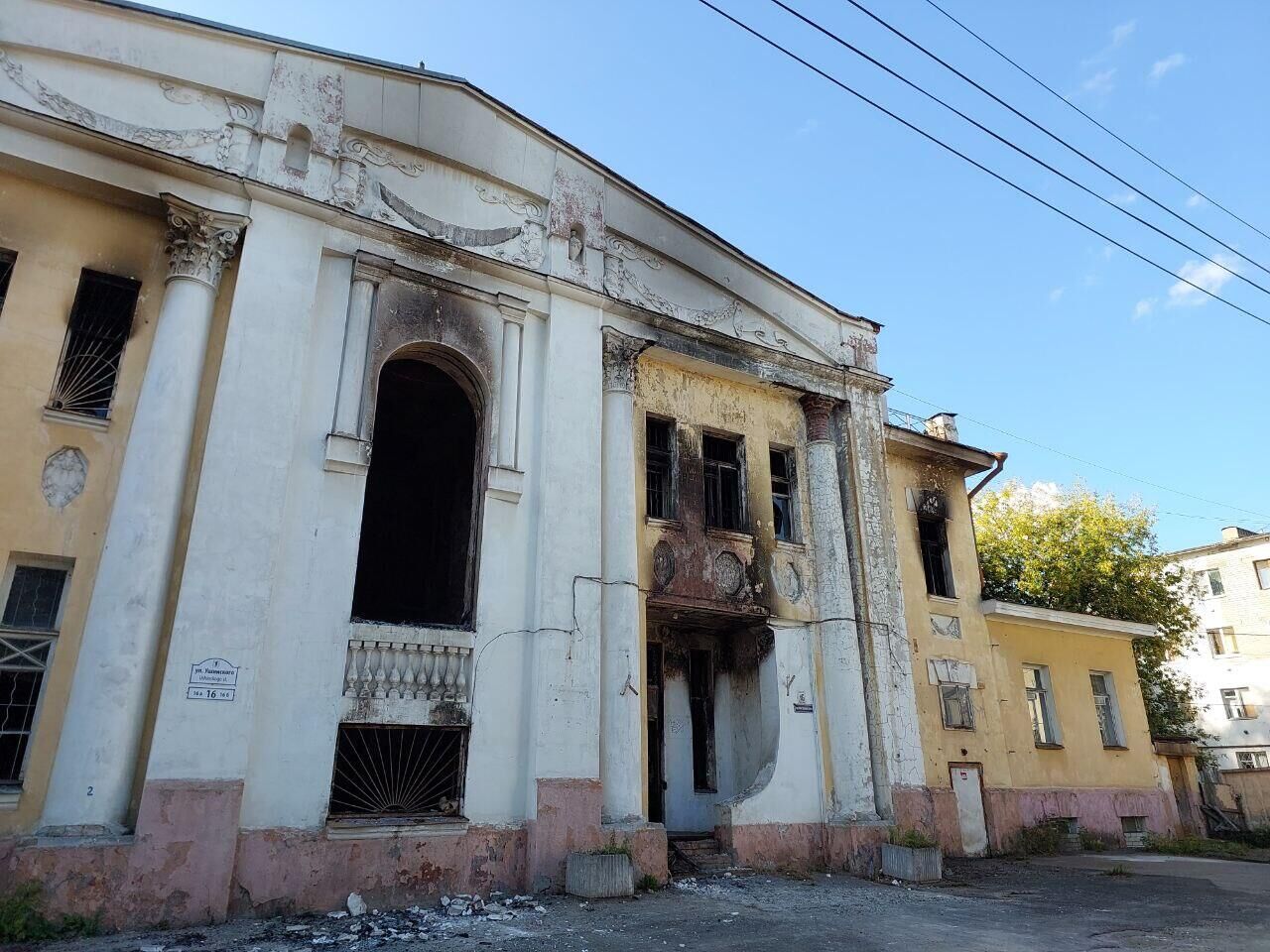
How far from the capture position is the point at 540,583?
10.0m

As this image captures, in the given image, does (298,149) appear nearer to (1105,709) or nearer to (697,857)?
(697,857)

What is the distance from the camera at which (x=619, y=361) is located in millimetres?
11883

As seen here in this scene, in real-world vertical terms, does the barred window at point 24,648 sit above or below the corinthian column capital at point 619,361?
below

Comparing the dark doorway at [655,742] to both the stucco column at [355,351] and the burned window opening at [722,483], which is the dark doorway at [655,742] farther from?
the stucco column at [355,351]

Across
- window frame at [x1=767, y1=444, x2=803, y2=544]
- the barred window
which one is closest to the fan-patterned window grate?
the barred window

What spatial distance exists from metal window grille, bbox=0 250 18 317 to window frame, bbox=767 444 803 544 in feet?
33.5

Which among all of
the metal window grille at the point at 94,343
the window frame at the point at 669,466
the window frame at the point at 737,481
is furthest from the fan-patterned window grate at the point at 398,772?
the window frame at the point at 737,481

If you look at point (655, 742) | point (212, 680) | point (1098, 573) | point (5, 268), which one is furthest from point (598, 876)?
point (1098, 573)

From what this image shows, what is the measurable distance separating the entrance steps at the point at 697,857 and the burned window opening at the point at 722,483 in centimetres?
445

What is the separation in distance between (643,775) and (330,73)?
9899 mm

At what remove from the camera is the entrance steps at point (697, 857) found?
414 inches

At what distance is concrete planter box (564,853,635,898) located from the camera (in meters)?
8.72

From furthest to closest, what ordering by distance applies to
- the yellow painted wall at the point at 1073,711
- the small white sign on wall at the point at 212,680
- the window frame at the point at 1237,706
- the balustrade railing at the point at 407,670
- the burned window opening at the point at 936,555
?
1. the window frame at the point at 1237,706
2. the burned window opening at the point at 936,555
3. the yellow painted wall at the point at 1073,711
4. the balustrade railing at the point at 407,670
5. the small white sign on wall at the point at 212,680

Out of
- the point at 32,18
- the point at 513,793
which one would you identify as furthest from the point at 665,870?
the point at 32,18
